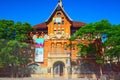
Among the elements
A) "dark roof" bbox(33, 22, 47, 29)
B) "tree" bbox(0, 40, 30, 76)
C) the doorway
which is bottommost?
the doorway

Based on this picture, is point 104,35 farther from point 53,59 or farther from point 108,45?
point 53,59

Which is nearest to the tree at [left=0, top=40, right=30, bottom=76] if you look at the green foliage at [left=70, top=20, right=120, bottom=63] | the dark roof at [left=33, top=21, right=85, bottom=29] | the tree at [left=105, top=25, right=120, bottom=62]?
the dark roof at [left=33, top=21, right=85, bottom=29]

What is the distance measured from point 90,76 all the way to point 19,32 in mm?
15627

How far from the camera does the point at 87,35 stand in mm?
42781

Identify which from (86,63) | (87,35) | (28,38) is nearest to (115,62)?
(86,63)

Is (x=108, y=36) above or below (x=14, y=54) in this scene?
above

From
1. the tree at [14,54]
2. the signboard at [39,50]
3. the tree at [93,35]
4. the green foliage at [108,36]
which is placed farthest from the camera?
the signboard at [39,50]

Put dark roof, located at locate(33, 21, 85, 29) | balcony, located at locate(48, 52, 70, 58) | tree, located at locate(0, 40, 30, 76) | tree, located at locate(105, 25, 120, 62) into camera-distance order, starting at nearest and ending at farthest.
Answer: tree, located at locate(105, 25, 120, 62)
tree, located at locate(0, 40, 30, 76)
balcony, located at locate(48, 52, 70, 58)
dark roof, located at locate(33, 21, 85, 29)

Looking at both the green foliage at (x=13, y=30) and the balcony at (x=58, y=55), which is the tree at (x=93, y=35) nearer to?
the balcony at (x=58, y=55)

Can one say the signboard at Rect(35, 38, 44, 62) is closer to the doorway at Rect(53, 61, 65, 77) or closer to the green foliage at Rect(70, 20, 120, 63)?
the doorway at Rect(53, 61, 65, 77)

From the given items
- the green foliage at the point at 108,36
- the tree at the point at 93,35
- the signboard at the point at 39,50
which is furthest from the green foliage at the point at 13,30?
the green foliage at the point at 108,36

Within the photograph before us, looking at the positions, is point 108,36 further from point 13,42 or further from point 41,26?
point 41,26

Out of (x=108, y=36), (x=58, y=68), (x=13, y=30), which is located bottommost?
(x=58, y=68)

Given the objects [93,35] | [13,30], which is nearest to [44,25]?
[13,30]
